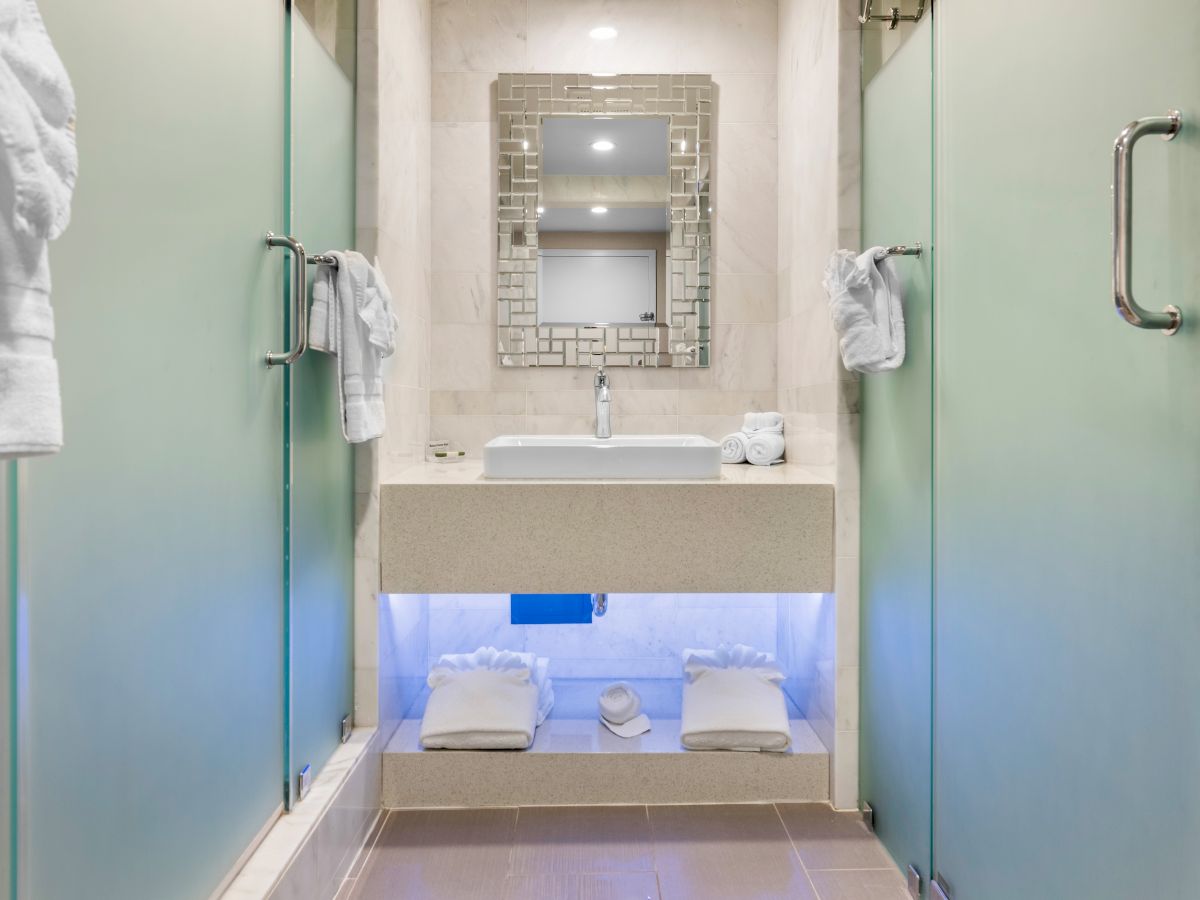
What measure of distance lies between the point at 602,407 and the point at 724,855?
1.29 m

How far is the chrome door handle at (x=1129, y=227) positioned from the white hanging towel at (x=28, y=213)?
3.49ft

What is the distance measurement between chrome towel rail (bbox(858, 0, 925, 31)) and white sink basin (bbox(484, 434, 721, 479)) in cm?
104

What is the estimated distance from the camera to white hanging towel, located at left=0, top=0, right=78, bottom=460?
0.64 metres

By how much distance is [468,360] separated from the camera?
8.64 ft

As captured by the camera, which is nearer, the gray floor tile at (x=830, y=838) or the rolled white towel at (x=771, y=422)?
the gray floor tile at (x=830, y=838)

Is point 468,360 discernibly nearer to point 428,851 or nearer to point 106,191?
point 428,851

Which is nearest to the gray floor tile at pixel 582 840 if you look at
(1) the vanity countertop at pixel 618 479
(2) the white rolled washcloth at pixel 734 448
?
(1) the vanity countertop at pixel 618 479

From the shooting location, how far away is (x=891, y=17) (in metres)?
1.80

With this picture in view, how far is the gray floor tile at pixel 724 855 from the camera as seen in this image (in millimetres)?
1706

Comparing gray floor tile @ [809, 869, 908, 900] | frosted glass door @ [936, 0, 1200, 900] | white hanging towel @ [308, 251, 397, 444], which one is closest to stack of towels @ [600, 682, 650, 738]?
gray floor tile @ [809, 869, 908, 900]

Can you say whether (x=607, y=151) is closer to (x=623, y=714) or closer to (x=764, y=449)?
(x=764, y=449)

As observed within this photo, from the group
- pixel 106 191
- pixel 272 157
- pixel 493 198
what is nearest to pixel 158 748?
pixel 106 191

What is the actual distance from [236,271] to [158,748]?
757 millimetres

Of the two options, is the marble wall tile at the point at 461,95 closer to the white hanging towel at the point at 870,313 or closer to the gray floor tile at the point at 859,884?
the white hanging towel at the point at 870,313
